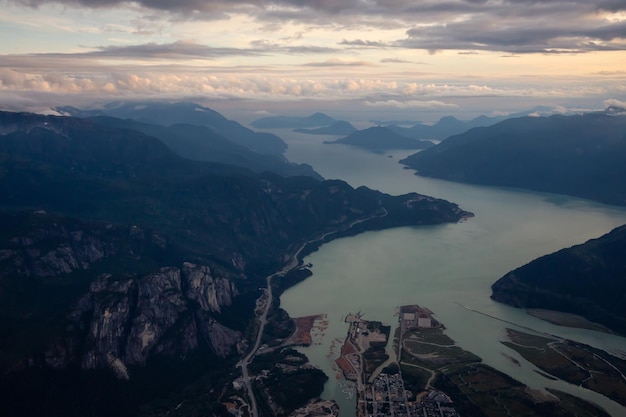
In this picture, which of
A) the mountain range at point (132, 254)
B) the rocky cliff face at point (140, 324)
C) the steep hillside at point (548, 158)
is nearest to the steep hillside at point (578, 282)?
the mountain range at point (132, 254)

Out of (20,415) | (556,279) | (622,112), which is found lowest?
(20,415)

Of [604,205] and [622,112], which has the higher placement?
[622,112]

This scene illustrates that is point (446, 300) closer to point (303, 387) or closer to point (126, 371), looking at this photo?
point (303, 387)

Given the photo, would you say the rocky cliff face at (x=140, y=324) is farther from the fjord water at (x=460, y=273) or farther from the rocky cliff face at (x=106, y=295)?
the fjord water at (x=460, y=273)

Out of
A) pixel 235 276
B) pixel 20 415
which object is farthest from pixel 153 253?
pixel 20 415

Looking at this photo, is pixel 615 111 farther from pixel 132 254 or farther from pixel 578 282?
pixel 132 254

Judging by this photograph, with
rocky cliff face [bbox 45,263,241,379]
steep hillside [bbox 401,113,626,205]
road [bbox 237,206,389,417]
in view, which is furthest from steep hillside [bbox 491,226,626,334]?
steep hillside [bbox 401,113,626,205]

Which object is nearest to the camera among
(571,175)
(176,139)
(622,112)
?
(571,175)

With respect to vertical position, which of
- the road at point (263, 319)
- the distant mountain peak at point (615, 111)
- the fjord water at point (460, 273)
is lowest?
the road at point (263, 319)
